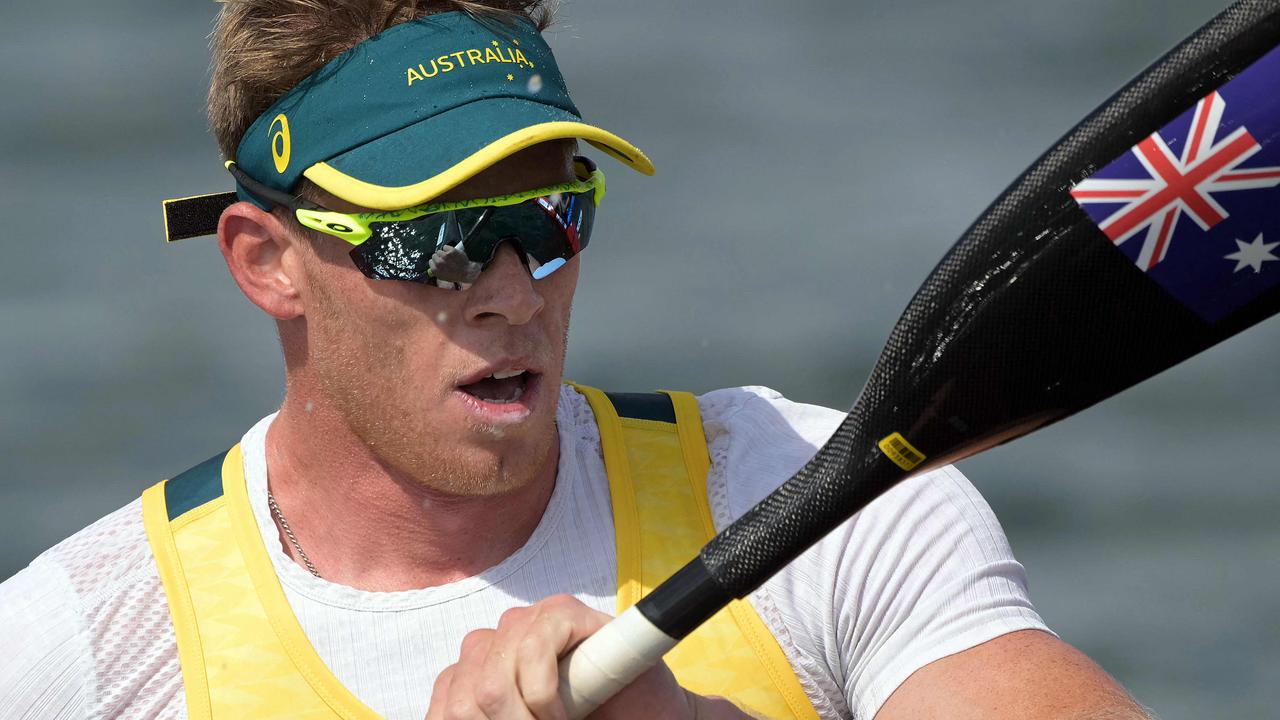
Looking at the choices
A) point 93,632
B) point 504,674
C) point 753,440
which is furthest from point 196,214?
point 504,674

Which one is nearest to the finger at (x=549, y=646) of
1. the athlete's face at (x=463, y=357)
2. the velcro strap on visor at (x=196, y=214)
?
the athlete's face at (x=463, y=357)

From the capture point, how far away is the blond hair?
3.35 meters

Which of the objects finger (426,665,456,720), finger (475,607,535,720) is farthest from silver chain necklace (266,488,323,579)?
finger (475,607,535,720)

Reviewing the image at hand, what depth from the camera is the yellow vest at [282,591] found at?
3084 mm

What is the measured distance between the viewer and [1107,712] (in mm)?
2777

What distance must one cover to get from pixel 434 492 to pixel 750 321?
4.45m

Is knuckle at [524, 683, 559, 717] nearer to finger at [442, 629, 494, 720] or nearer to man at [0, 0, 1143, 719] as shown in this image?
finger at [442, 629, 494, 720]

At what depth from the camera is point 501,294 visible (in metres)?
3.14

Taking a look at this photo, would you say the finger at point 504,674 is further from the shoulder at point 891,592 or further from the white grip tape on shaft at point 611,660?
the shoulder at point 891,592

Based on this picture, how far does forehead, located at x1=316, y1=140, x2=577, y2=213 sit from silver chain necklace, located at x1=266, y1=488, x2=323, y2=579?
60 cm

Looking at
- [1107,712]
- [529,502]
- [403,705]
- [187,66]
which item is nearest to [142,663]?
[403,705]

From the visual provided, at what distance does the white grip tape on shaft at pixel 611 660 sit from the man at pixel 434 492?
0.40 metres

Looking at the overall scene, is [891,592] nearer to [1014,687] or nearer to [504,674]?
[1014,687]

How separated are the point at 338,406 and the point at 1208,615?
4.94 metres
